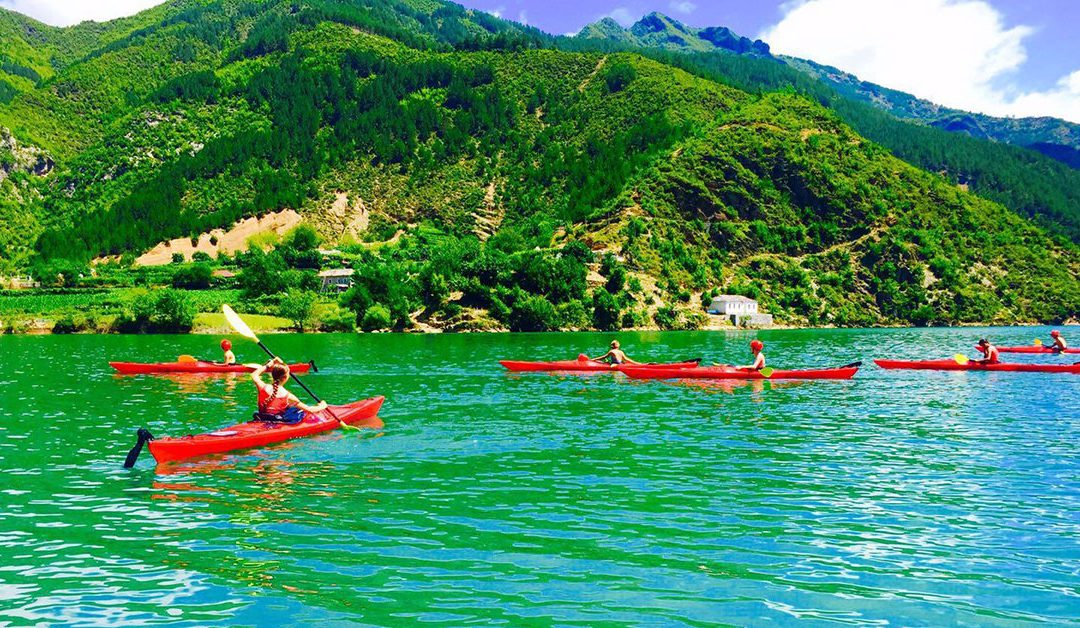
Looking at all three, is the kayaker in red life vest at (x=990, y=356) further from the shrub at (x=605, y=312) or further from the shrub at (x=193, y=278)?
the shrub at (x=193, y=278)

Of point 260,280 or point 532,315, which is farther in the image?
point 260,280

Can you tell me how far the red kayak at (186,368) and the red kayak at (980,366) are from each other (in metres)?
40.0

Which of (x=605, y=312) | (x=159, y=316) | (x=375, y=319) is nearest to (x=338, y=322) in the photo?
(x=375, y=319)

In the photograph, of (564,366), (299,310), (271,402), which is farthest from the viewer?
(299,310)

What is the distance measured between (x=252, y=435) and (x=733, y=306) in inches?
4973

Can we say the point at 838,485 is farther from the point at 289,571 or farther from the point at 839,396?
the point at 839,396

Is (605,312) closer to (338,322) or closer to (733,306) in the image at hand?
(733,306)

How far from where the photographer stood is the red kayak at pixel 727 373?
161 feet

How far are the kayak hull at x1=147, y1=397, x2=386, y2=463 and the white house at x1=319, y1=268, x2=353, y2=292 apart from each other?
124m

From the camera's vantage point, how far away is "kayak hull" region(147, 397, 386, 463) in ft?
80.5

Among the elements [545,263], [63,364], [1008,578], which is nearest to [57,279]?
[545,263]

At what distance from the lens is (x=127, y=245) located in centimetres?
18388

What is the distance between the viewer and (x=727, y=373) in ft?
162

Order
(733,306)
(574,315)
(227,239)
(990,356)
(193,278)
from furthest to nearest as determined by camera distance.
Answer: (227,239) → (193,278) → (733,306) → (574,315) → (990,356)
